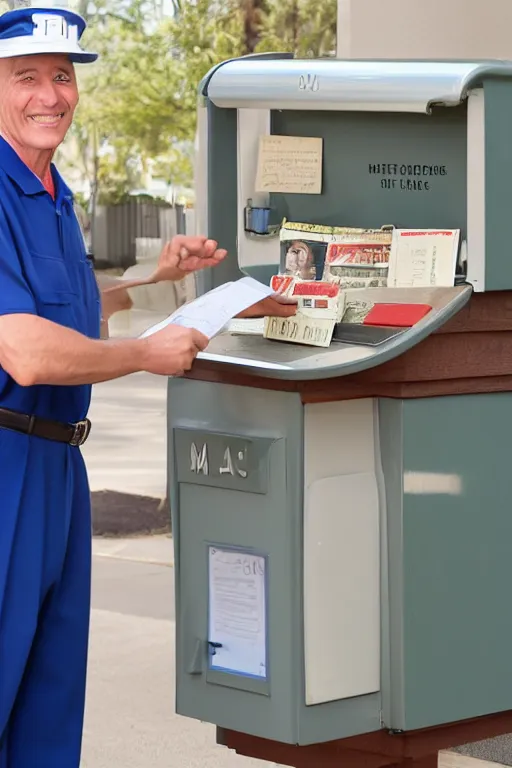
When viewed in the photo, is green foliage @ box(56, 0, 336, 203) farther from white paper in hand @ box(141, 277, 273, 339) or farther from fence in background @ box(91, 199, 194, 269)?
white paper in hand @ box(141, 277, 273, 339)

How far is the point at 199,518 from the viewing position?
3154 mm

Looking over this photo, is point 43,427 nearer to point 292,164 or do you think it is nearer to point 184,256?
point 184,256

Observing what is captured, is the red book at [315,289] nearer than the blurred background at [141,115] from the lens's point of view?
Yes

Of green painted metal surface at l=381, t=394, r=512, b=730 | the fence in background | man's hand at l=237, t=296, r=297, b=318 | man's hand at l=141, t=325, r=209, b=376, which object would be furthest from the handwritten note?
the fence in background

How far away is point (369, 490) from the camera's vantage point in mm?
3016

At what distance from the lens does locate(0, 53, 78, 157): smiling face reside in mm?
2787

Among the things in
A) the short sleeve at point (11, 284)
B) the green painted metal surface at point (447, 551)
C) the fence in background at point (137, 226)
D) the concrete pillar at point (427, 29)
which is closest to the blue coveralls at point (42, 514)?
the short sleeve at point (11, 284)

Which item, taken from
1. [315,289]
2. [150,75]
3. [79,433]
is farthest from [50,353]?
[150,75]

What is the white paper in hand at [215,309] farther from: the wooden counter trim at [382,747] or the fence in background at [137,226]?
the fence in background at [137,226]

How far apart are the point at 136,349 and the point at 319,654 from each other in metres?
0.76

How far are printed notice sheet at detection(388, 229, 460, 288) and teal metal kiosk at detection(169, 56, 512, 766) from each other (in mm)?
35

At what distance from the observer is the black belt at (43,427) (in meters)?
2.76

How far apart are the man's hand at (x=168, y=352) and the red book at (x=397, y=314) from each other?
452 mm

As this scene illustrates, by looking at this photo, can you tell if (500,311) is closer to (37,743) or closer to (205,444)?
(205,444)
